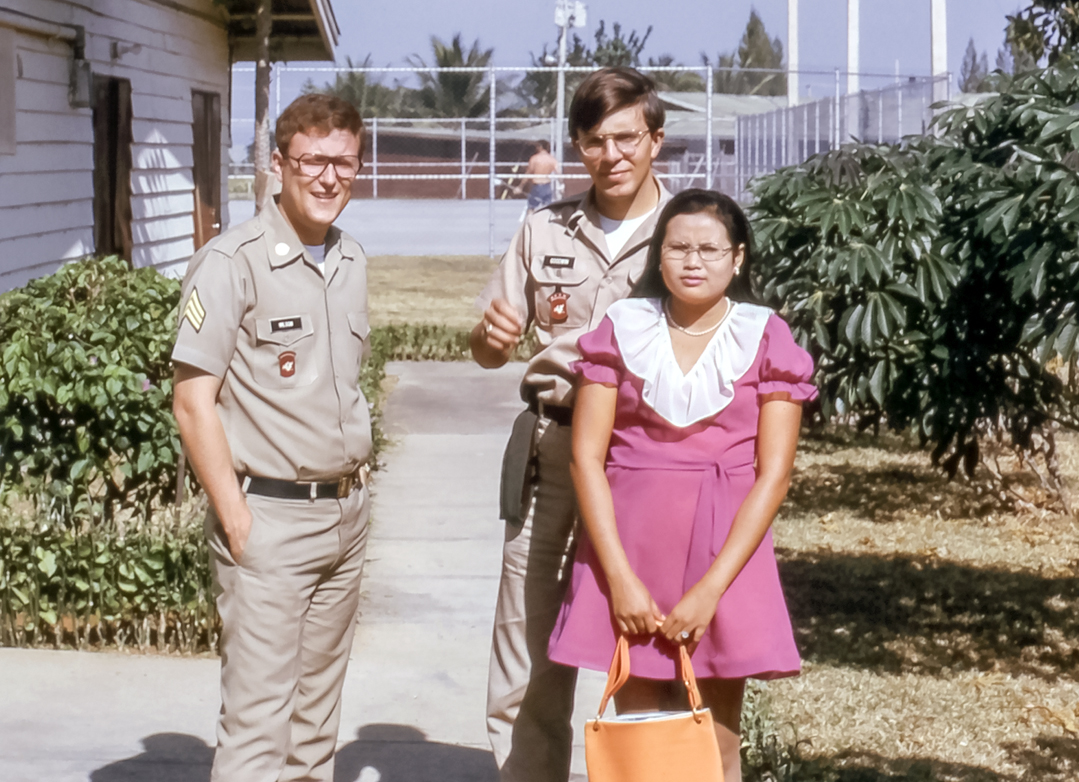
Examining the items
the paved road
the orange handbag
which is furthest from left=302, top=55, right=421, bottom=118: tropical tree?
the orange handbag

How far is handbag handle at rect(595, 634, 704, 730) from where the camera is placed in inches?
122

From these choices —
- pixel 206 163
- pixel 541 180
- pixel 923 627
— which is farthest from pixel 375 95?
pixel 923 627

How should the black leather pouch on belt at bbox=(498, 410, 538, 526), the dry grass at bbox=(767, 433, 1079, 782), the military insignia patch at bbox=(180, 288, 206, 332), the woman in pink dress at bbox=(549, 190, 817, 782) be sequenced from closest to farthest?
the woman in pink dress at bbox=(549, 190, 817, 782) → the military insignia patch at bbox=(180, 288, 206, 332) → the black leather pouch on belt at bbox=(498, 410, 538, 526) → the dry grass at bbox=(767, 433, 1079, 782)

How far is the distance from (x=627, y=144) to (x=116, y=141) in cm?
972

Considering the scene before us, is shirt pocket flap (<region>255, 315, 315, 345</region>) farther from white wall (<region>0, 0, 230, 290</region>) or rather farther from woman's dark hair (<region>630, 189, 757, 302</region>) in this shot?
white wall (<region>0, 0, 230, 290</region>)

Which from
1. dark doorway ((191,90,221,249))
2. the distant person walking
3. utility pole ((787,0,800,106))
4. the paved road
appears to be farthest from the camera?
utility pole ((787,0,800,106))

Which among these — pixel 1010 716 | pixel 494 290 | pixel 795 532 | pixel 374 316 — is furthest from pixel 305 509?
pixel 374 316

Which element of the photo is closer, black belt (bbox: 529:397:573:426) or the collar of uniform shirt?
the collar of uniform shirt

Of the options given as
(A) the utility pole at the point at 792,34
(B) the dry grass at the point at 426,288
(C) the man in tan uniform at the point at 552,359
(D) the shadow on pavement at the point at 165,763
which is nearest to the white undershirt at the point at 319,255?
(C) the man in tan uniform at the point at 552,359

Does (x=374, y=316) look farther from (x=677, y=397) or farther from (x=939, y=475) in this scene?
(x=677, y=397)

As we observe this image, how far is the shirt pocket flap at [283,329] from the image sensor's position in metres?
3.38

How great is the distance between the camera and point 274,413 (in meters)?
3.39

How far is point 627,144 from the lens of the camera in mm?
3420

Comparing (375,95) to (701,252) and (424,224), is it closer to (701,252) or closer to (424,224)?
(424,224)
